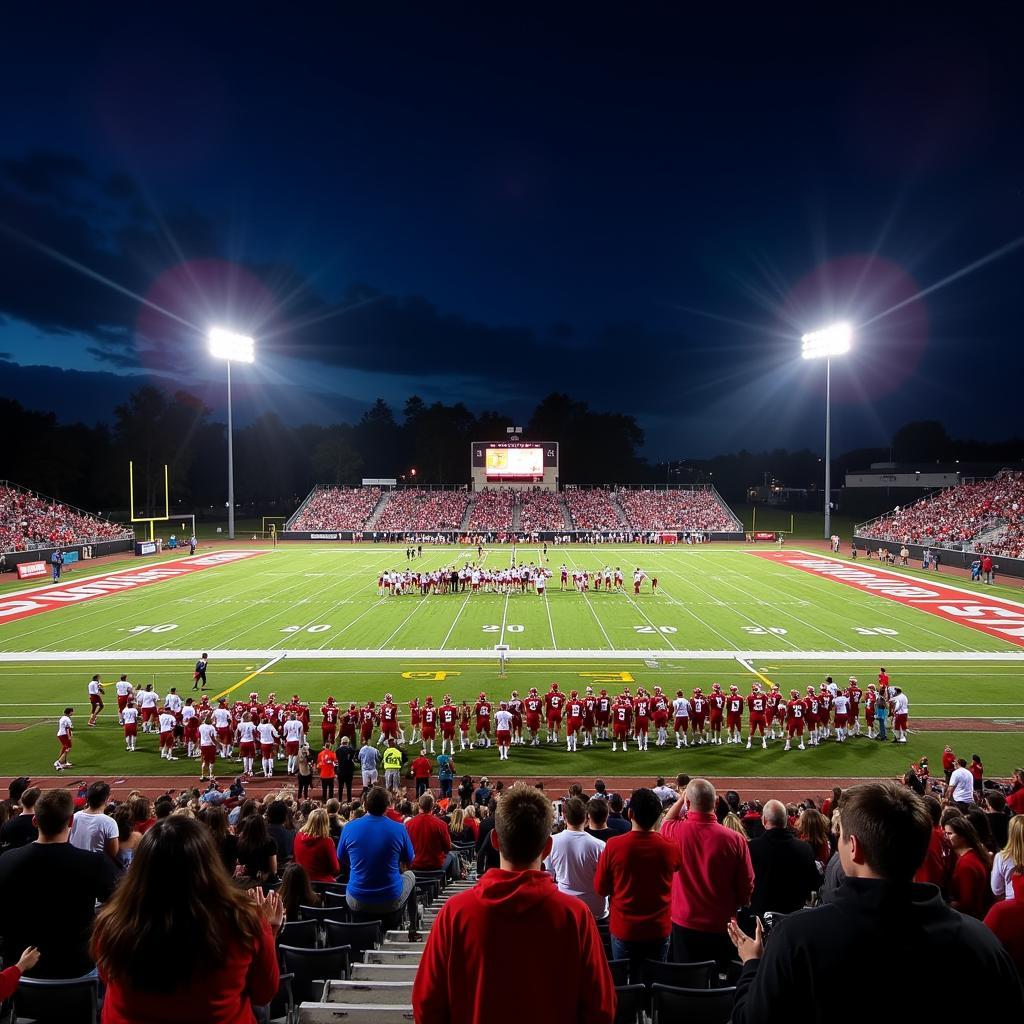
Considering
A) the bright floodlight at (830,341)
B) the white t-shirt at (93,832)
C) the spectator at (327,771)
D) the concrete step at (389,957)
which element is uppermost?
the bright floodlight at (830,341)

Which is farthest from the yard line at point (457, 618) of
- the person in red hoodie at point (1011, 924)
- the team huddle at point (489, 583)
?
the person in red hoodie at point (1011, 924)

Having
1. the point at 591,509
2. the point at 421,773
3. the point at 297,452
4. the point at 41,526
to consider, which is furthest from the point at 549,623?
the point at 297,452

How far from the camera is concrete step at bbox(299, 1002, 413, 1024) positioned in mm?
3492

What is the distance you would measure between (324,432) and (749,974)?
410ft

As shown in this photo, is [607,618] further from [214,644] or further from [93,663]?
[93,663]

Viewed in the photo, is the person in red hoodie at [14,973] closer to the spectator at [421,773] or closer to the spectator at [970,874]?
the spectator at [970,874]

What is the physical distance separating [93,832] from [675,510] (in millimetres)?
67848

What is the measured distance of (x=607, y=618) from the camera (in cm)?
2780

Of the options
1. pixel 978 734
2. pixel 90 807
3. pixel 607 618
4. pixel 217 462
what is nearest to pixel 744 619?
pixel 607 618

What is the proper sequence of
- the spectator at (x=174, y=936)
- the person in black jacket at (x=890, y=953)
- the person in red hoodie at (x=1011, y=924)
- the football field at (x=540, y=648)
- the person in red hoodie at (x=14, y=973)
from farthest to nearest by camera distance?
the football field at (x=540, y=648)
the person in red hoodie at (x=1011, y=924)
the person in red hoodie at (x=14, y=973)
the spectator at (x=174, y=936)
the person in black jacket at (x=890, y=953)

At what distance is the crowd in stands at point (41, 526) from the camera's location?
43.6 m

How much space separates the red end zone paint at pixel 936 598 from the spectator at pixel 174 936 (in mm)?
26798

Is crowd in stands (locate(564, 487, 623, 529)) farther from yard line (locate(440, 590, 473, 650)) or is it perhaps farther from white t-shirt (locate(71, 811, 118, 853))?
white t-shirt (locate(71, 811, 118, 853))

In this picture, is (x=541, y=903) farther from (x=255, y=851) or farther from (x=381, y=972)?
(x=255, y=851)
